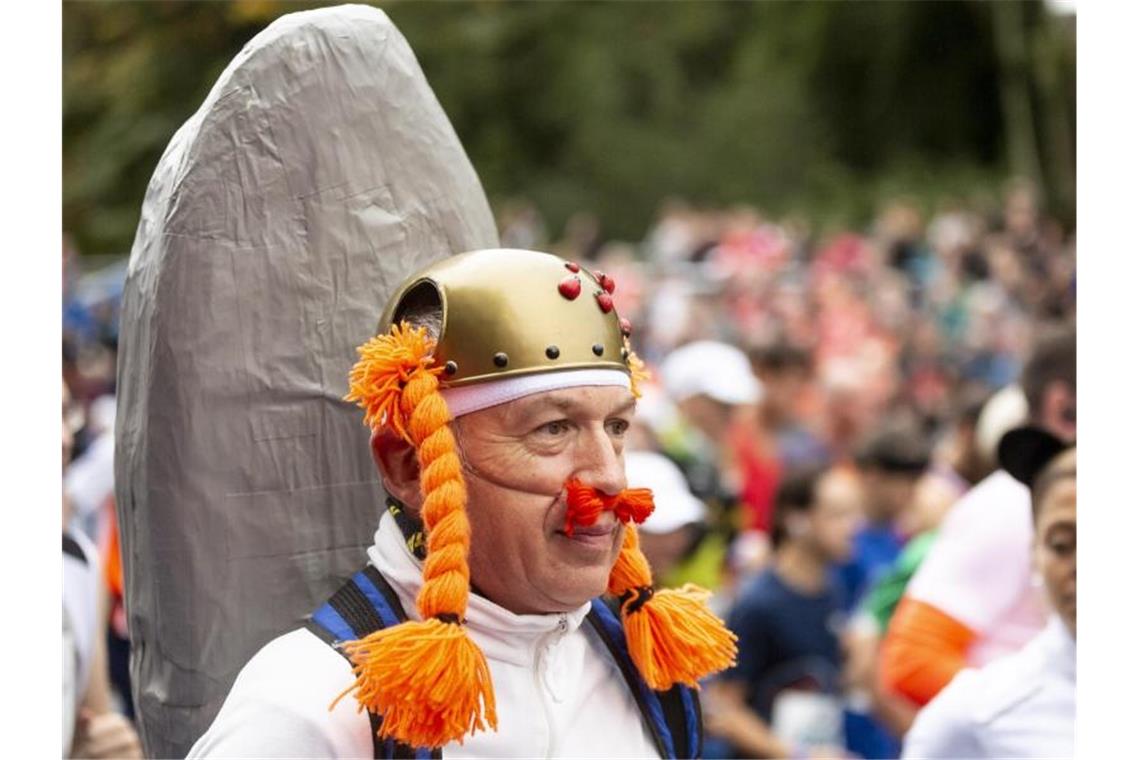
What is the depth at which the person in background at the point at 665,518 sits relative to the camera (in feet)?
15.3

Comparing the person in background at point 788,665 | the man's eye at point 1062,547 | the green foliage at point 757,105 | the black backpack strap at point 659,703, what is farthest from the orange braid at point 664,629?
the green foliage at point 757,105

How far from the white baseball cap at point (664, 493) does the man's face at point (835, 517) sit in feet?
2.20

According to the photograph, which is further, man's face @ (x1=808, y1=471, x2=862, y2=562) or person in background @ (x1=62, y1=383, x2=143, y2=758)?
man's face @ (x1=808, y1=471, x2=862, y2=562)

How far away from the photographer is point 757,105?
2900cm

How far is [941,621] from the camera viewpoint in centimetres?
413

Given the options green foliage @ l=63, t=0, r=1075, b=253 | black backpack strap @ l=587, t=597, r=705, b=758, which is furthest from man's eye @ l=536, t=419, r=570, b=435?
green foliage @ l=63, t=0, r=1075, b=253

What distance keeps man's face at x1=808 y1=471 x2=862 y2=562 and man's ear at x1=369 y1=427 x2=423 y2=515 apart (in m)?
3.42

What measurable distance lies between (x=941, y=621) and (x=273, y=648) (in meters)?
2.28

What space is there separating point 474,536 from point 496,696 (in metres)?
0.23

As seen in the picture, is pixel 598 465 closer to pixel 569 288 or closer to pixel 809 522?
pixel 569 288

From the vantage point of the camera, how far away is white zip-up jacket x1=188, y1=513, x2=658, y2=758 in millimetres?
2174

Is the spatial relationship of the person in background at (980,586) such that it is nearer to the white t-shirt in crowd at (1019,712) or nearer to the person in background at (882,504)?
the white t-shirt in crowd at (1019,712)

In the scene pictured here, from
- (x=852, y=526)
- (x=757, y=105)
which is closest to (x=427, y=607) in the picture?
(x=852, y=526)

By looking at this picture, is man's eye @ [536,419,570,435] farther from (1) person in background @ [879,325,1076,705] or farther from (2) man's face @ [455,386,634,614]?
(1) person in background @ [879,325,1076,705]
